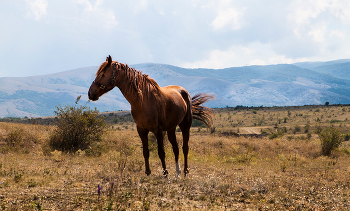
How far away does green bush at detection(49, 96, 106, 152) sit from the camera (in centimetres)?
1259

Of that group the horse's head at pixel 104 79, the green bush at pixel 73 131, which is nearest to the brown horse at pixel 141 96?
the horse's head at pixel 104 79

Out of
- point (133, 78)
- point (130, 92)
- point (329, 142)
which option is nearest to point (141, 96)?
point (130, 92)

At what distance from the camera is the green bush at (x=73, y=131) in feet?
41.3

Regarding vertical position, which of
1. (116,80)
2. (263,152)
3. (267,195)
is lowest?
(263,152)

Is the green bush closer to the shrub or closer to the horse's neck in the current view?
the horse's neck

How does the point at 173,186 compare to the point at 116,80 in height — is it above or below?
below

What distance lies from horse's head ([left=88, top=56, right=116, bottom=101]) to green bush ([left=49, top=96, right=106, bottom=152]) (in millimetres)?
7534

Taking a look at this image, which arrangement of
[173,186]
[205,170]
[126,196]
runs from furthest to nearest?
[205,170] → [173,186] → [126,196]

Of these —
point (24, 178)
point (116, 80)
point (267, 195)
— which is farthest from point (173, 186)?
point (24, 178)

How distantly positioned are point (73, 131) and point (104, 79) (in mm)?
8276

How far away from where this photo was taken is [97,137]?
531 inches

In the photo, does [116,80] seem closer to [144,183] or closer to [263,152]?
[144,183]

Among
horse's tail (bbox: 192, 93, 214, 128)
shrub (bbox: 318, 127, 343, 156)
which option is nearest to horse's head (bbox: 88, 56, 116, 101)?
horse's tail (bbox: 192, 93, 214, 128)

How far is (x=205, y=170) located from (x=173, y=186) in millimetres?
3397
